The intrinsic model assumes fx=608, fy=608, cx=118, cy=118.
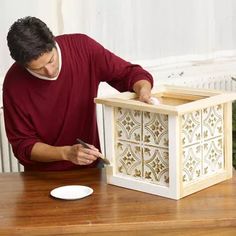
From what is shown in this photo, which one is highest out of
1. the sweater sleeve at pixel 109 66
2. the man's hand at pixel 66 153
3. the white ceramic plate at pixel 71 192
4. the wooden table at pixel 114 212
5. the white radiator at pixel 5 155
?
the sweater sleeve at pixel 109 66

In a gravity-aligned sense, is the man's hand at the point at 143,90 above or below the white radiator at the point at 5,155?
above

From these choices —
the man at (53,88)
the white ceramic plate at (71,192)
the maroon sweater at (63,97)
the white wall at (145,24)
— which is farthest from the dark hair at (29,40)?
the white wall at (145,24)

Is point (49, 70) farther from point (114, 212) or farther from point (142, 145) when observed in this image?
point (114, 212)

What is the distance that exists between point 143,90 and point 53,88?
0.36 m

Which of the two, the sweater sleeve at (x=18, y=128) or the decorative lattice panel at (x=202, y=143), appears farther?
the sweater sleeve at (x=18, y=128)

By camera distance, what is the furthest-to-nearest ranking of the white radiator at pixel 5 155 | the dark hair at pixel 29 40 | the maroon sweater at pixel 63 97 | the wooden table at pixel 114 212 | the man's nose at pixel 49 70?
the white radiator at pixel 5 155 → the maroon sweater at pixel 63 97 → the man's nose at pixel 49 70 → the dark hair at pixel 29 40 → the wooden table at pixel 114 212

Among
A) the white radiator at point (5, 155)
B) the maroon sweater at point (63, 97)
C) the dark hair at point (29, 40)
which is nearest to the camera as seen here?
the dark hair at point (29, 40)

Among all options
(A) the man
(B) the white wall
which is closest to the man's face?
(A) the man

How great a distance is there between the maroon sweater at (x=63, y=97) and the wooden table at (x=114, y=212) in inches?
→ 8.7

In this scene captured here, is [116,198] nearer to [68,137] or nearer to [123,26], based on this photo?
[68,137]

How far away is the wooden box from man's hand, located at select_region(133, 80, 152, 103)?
3cm

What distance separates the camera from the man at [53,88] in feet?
6.61

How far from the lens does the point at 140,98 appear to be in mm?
2025

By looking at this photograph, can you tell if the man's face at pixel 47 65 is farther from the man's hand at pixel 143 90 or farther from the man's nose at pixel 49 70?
the man's hand at pixel 143 90
